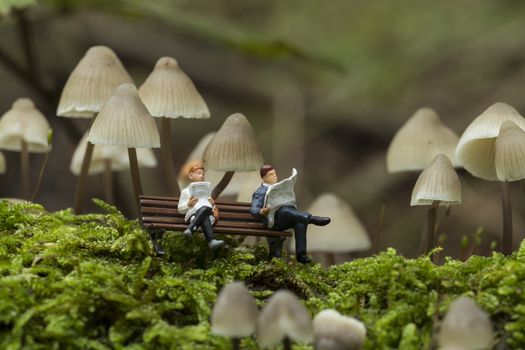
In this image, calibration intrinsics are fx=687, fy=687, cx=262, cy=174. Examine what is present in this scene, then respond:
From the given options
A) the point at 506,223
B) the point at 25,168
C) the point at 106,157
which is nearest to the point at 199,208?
the point at 506,223

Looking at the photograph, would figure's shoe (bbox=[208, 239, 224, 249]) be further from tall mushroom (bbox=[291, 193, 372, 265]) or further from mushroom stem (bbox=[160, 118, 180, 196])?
tall mushroom (bbox=[291, 193, 372, 265])

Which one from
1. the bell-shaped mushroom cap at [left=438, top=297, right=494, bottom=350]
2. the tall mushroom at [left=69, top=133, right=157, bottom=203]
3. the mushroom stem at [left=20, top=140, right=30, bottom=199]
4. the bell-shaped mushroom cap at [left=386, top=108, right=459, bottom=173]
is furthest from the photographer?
the tall mushroom at [left=69, top=133, right=157, bottom=203]

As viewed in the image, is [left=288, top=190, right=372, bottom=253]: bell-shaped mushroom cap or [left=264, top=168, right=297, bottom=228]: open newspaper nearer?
[left=264, top=168, right=297, bottom=228]: open newspaper

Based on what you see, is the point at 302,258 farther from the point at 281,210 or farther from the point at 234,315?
the point at 234,315

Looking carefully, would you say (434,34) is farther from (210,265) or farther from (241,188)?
(210,265)

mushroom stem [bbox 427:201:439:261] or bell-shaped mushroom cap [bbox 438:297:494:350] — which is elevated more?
mushroom stem [bbox 427:201:439:261]

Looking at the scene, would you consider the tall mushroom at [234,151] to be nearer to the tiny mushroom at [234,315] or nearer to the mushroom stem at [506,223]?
the tiny mushroom at [234,315]

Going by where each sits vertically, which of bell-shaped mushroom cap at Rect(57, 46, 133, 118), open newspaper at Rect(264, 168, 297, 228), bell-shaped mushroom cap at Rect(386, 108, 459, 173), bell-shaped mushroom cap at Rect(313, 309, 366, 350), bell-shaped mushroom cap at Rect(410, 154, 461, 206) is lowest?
bell-shaped mushroom cap at Rect(313, 309, 366, 350)

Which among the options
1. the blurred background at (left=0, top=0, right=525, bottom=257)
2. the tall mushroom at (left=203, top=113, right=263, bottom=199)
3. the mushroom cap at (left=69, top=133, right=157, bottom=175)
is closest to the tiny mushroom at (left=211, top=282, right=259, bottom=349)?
the tall mushroom at (left=203, top=113, right=263, bottom=199)
